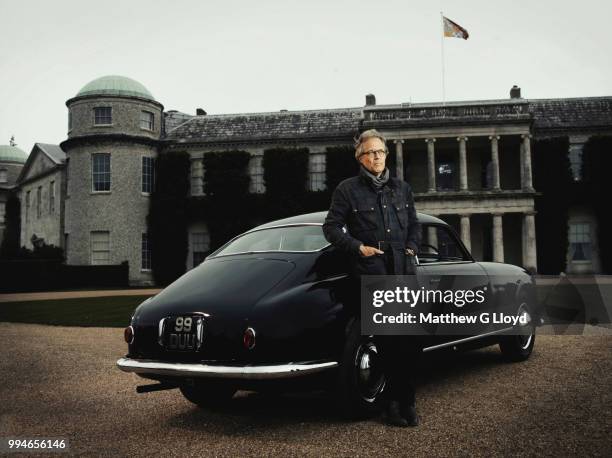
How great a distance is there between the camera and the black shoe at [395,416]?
390cm

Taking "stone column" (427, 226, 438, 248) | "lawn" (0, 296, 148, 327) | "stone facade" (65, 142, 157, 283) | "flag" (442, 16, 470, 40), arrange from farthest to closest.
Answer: "stone facade" (65, 142, 157, 283) < "flag" (442, 16, 470, 40) < "lawn" (0, 296, 148, 327) < "stone column" (427, 226, 438, 248)

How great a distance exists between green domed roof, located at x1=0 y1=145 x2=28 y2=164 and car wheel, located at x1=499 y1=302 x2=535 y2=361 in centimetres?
6770

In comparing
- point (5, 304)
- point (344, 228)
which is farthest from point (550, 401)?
point (5, 304)

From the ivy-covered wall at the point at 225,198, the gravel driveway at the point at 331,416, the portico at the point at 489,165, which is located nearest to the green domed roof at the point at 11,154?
the ivy-covered wall at the point at 225,198

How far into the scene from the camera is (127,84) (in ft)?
107

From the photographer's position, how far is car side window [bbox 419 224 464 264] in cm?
522

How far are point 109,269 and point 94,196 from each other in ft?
17.4

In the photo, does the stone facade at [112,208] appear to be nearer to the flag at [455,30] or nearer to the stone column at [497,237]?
the flag at [455,30]

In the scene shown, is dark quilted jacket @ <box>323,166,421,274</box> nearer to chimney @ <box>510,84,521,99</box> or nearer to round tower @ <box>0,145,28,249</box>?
chimney @ <box>510,84,521,99</box>

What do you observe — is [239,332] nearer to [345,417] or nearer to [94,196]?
[345,417]

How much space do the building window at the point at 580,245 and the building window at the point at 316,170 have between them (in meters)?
14.9

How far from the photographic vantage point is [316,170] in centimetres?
3353

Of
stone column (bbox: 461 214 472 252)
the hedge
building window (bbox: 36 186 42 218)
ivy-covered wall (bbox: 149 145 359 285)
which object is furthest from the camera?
building window (bbox: 36 186 42 218)

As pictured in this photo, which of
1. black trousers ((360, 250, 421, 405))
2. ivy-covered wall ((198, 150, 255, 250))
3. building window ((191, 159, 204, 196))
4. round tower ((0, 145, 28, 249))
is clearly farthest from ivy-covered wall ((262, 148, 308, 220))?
round tower ((0, 145, 28, 249))
